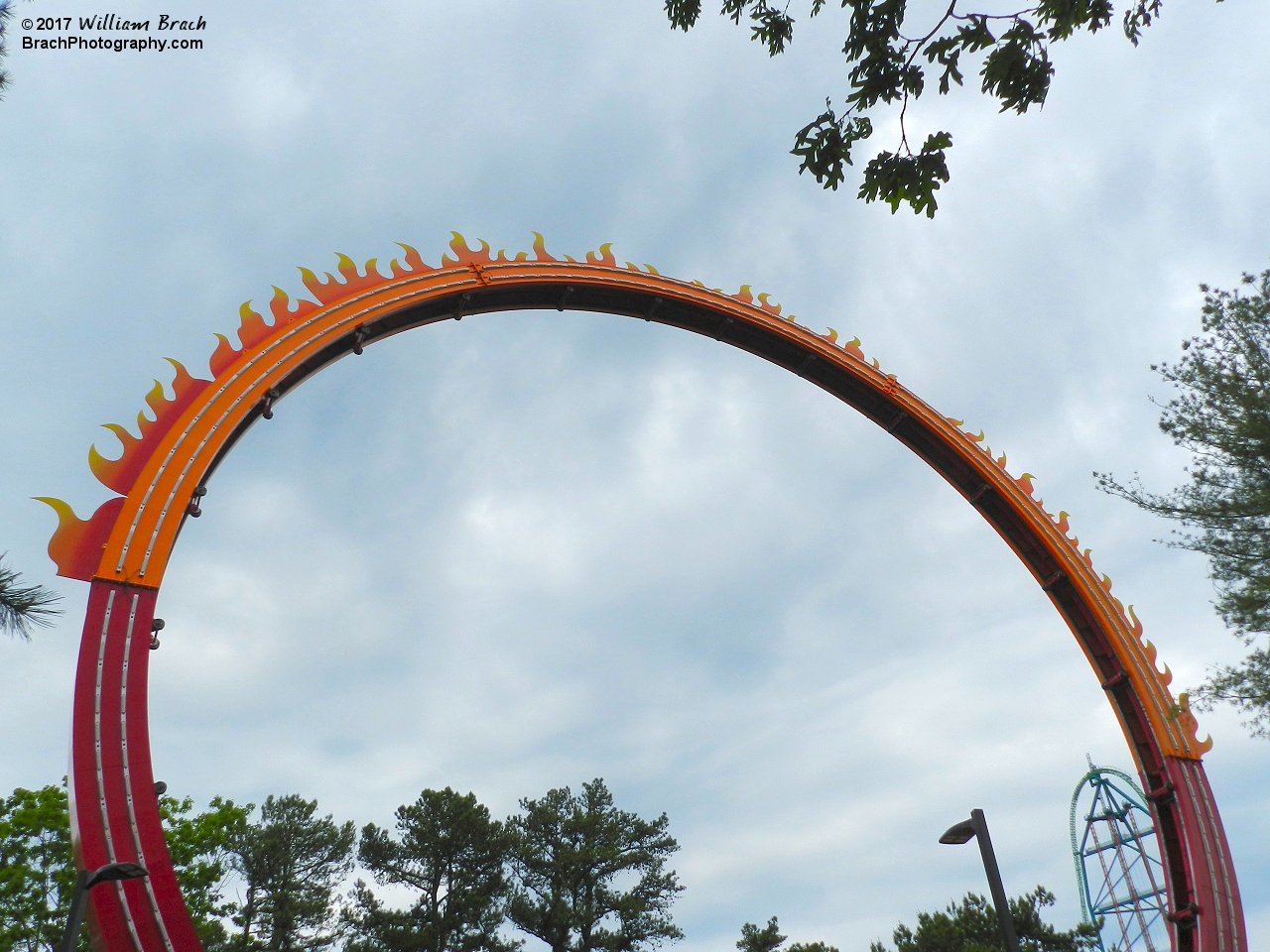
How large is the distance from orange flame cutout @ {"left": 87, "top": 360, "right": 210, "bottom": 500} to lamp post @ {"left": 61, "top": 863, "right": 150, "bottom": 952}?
11.6 feet

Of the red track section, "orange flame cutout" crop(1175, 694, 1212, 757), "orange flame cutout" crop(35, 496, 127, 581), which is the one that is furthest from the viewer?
"orange flame cutout" crop(1175, 694, 1212, 757)

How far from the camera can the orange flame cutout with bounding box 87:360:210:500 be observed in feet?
30.6

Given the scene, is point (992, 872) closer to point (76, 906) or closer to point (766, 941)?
point (76, 906)

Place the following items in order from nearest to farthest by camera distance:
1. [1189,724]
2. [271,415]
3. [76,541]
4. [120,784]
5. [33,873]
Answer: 1. [120,784]
2. [76,541]
3. [271,415]
4. [1189,724]
5. [33,873]

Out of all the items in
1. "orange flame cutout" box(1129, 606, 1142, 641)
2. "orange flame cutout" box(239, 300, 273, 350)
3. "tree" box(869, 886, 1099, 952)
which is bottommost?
"tree" box(869, 886, 1099, 952)

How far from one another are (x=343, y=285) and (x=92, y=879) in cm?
701

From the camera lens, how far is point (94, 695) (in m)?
8.39

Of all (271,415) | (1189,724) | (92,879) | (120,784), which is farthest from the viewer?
(1189,724)

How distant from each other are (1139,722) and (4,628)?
14848 mm

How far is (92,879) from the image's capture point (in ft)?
24.8

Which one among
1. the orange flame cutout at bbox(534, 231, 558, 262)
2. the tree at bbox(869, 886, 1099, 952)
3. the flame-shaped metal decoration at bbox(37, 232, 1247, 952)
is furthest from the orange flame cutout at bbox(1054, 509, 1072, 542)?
the tree at bbox(869, 886, 1099, 952)

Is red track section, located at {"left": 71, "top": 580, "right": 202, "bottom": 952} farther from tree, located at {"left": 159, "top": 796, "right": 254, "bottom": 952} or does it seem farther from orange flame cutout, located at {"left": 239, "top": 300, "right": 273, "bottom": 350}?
tree, located at {"left": 159, "top": 796, "right": 254, "bottom": 952}

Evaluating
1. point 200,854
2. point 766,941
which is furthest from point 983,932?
point 200,854

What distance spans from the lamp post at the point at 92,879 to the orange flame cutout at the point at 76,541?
8.66 feet
